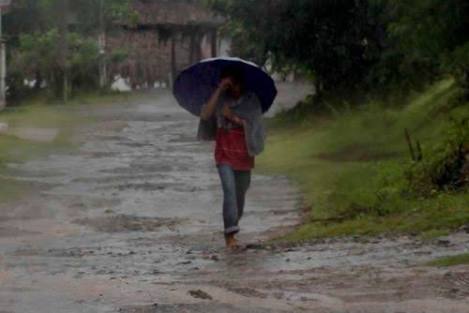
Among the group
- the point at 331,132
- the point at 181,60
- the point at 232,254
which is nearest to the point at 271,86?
the point at 232,254

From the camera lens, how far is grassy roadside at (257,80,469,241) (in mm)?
13055

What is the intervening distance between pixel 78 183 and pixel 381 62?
1025 centimetres

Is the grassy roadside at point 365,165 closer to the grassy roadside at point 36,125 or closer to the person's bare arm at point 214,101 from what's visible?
the person's bare arm at point 214,101

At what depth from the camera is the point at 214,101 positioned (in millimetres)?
12078

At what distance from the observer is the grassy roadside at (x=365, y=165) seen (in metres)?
13.1

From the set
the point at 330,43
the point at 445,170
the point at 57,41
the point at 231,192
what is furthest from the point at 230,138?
the point at 57,41

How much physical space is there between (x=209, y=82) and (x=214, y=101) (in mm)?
462

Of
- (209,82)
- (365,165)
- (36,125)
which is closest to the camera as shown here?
(209,82)

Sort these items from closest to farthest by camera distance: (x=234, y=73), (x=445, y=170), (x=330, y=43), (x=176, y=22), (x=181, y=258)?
(x=181, y=258) < (x=234, y=73) < (x=445, y=170) < (x=330, y=43) < (x=176, y=22)

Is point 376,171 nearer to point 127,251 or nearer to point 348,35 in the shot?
point 127,251

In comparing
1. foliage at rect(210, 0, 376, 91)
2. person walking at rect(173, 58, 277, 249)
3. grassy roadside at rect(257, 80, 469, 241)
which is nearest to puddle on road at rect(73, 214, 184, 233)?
grassy roadside at rect(257, 80, 469, 241)

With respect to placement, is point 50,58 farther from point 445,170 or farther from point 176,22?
point 445,170

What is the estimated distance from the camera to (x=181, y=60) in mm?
64562

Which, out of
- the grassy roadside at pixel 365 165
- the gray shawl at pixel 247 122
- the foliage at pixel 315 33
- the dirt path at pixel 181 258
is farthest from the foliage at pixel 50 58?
the gray shawl at pixel 247 122
